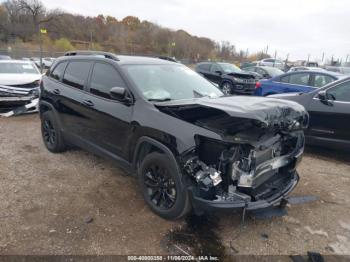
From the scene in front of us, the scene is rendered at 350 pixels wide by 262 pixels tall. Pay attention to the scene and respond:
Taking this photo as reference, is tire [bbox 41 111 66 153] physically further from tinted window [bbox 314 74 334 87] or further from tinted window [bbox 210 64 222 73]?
tinted window [bbox 210 64 222 73]

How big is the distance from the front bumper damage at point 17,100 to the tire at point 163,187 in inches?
243

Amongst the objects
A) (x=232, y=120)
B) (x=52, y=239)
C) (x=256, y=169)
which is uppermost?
(x=232, y=120)

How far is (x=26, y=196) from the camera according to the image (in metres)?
3.77

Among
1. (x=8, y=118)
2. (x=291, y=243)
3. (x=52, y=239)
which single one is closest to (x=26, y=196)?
(x=52, y=239)

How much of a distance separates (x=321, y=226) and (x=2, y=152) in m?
5.23

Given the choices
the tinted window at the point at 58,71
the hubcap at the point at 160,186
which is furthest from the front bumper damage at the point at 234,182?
the tinted window at the point at 58,71

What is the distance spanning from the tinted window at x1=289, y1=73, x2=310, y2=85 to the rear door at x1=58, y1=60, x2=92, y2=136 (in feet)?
22.6

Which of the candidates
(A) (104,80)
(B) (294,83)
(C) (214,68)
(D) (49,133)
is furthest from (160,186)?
(C) (214,68)

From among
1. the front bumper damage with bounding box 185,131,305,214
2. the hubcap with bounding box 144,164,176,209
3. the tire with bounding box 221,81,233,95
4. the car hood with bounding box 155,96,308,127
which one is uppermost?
the car hood with bounding box 155,96,308,127

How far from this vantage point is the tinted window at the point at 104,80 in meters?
3.81

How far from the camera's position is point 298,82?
901cm

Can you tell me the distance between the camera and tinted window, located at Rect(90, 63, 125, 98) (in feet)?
12.5

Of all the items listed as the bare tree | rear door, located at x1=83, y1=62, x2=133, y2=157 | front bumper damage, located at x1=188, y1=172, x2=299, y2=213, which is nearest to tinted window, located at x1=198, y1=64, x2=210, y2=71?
rear door, located at x1=83, y1=62, x2=133, y2=157

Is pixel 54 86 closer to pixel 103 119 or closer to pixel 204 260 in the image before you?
pixel 103 119
